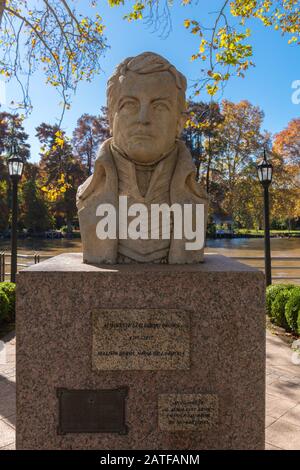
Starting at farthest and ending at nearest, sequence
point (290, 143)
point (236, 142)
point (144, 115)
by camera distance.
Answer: point (290, 143), point (236, 142), point (144, 115)

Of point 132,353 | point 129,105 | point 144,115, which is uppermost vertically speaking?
point 129,105

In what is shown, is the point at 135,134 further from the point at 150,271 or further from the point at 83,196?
the point at 150,271

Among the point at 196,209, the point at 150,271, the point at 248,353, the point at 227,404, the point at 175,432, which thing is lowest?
the point at 175,432

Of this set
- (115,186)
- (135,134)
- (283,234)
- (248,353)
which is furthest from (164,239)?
(283,234)

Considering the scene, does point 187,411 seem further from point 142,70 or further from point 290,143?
point 290,143

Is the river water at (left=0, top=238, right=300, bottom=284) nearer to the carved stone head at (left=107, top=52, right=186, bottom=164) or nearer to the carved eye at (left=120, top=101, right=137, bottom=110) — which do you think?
the carved stone head at (left=107, top=52, right=186, bottom=164)

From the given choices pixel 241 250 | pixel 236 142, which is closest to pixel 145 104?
pixel 241 250

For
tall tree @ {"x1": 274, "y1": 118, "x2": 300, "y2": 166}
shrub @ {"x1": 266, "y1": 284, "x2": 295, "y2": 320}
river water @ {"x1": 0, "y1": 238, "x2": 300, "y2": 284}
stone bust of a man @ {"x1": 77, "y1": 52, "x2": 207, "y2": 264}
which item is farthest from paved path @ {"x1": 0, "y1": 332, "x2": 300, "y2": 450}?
tall tree @ {"x1": 274, "y1": 118, "x2": 300, "y2": 166}

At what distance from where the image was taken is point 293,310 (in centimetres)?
674

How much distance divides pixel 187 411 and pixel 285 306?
5.04 m

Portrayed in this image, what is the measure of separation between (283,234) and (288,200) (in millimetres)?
17133

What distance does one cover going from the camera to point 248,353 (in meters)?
2.60

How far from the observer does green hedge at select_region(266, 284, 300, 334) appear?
22.1 feet

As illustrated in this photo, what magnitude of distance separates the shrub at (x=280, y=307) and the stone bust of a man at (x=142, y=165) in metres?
4.81
